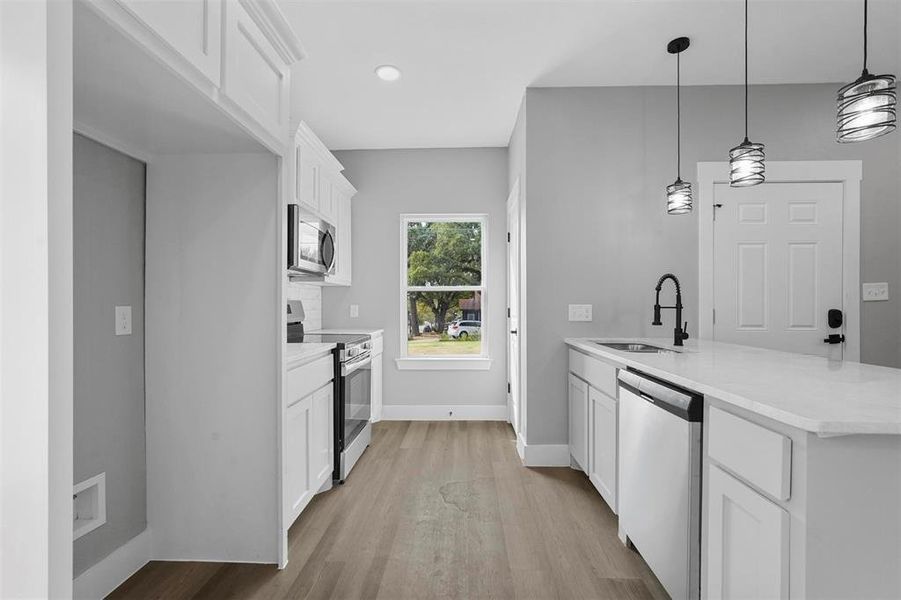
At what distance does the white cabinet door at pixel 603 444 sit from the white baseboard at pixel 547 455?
0.53 m

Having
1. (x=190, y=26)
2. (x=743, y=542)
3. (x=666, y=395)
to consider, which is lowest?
(x=743, y=542)

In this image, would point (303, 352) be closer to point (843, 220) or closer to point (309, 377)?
point (309, 377)

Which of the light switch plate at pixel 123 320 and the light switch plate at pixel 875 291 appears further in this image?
the light switch plate at pixel 875 291

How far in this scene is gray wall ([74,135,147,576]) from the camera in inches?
66.3

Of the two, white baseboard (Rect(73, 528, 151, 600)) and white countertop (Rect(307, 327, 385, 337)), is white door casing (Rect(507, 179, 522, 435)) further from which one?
white baseboard (Rect(73, 528, 151, 600))

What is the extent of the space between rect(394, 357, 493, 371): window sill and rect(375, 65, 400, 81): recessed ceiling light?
2.53m

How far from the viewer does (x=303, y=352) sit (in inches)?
93.9

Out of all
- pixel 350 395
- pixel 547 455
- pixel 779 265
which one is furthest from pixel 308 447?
pixel 779 265

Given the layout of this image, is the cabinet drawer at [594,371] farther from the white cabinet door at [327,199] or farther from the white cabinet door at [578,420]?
the white cabinet door at [327,199]

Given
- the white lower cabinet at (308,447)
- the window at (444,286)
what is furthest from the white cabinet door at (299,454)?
the window at (444,286)

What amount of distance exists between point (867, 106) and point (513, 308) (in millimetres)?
2712

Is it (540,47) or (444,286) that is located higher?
(540,47)

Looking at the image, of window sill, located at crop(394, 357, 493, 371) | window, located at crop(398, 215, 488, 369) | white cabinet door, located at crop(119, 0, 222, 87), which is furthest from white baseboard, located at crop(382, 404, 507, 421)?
white cabinet door, located at crop(119, 0, 222, 87)

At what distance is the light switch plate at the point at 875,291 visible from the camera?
3193 millimetres
